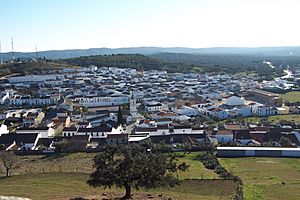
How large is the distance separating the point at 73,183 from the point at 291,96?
5969cm

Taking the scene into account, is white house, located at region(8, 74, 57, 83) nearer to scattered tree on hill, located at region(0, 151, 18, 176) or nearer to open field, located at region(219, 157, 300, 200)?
scattered tree on hill, located at region(0, 151, 18, 176)

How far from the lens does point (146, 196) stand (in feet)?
75.0

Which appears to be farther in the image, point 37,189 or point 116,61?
point 116,61

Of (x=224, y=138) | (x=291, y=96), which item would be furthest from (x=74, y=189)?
(x=291, y=96)

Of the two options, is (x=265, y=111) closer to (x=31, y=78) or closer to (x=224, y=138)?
(x=224, y=138)

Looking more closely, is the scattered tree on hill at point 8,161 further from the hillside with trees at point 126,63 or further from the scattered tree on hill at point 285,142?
the hillside with trees at point 126,63

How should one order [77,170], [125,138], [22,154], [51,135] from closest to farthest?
[77,170], [22,154], [125,138], [51,135]

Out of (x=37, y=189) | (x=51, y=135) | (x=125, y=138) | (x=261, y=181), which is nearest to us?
(x=37, y=189)

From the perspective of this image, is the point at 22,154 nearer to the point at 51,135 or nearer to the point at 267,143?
the point at 51,135

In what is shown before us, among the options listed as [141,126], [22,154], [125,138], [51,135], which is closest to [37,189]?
[22,154]

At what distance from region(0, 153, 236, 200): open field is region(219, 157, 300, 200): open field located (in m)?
1.79

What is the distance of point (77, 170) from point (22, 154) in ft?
29.8

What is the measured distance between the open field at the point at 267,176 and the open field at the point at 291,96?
Result: 38534 millimetres

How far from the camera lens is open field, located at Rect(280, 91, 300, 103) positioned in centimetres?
7136
